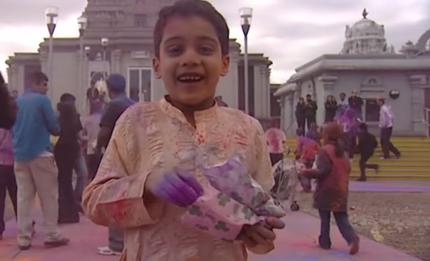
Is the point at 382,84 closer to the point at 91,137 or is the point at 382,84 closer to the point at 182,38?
the point at 91,137

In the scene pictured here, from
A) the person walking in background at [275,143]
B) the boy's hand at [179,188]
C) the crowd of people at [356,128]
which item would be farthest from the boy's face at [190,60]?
the crowd of people at [356,128]

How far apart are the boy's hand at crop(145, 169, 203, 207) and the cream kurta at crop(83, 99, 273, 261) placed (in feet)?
0.26

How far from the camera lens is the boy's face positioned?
220cm

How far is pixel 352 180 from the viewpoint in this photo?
786 inches

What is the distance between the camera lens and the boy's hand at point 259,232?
1937 mm

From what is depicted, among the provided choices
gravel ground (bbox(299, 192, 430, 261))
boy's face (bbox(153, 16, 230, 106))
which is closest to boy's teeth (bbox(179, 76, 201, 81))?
boy's face (bbox(153, 16, 230, 106))

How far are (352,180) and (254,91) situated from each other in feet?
66.9

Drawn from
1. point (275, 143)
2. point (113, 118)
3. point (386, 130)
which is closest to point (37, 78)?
point (113, 118)

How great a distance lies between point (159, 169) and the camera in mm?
2059

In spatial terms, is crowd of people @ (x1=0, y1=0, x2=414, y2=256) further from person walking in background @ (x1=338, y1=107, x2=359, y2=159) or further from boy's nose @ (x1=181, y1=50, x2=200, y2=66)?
person walking in background @ (x1=338, y1=107, x2=359, y2=159)

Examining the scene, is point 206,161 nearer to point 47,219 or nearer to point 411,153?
point 47,219

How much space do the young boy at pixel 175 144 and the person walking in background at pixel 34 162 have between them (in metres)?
5.37

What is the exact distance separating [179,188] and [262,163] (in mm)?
495

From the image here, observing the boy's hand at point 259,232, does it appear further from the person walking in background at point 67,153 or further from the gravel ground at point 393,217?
the person walking in background at point 67,153
